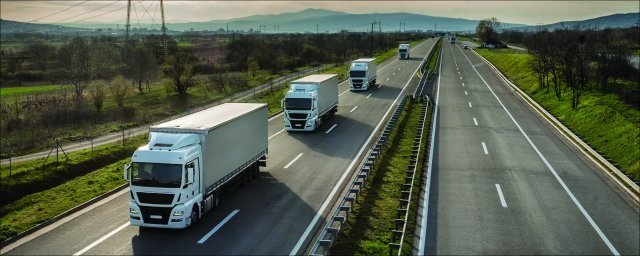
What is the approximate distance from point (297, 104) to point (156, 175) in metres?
17.4

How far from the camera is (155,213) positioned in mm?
16141

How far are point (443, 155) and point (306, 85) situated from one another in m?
11.2

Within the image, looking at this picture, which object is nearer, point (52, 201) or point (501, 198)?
point (501, 198)

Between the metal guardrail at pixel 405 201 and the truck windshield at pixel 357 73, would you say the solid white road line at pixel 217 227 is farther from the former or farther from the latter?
the truck windshield at pixel 357 73

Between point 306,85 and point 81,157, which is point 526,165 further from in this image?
point 81,157

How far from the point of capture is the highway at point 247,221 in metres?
15.4

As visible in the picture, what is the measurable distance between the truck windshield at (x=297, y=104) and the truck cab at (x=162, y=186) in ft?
54.3

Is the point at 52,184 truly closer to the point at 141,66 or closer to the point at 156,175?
the point at 156,175

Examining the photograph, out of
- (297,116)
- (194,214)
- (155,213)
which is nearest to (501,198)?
(194,214)

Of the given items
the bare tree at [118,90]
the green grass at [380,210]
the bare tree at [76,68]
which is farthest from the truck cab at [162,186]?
the bare tree at [76,68]

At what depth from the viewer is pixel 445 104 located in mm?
44312

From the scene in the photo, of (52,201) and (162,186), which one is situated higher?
(162,186)

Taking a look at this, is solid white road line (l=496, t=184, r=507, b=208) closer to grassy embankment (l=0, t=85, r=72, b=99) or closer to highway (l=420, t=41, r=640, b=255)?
highway (l=420, t=41, r=640, b=255)

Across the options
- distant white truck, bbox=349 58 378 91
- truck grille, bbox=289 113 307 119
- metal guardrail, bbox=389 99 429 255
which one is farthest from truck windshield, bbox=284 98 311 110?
distant white truck, bbox=349 58 378 91
